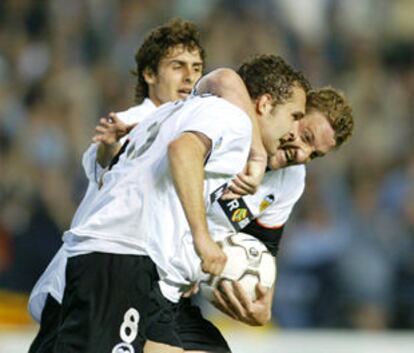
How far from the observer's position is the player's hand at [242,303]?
5.30 metres

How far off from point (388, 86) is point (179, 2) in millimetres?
2159

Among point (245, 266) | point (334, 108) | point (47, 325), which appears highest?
point (334, 108)

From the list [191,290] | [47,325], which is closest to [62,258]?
[47,325]

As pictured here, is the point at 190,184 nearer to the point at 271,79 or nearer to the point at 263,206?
the point at 271,79

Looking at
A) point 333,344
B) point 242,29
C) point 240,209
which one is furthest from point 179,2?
point 240,209

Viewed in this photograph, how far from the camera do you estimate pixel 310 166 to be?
1082cm

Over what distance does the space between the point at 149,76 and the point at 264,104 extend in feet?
3.84

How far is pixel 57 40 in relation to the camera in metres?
12.1

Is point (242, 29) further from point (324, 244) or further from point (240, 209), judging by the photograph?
point (240, 209)

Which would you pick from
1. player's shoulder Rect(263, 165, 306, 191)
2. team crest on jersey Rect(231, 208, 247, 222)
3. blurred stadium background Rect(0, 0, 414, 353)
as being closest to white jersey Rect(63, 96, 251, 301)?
team crest on jersey Rect(231, 208, 247, 222)

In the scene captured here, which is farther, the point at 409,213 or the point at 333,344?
the point at 409,213

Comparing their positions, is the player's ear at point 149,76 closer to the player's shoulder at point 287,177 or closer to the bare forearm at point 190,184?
the player's shoulder at point 287,177

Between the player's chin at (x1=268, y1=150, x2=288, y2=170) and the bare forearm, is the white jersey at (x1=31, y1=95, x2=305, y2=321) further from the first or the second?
the bare forearm

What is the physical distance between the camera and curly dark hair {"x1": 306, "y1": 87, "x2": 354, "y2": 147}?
569 cm
